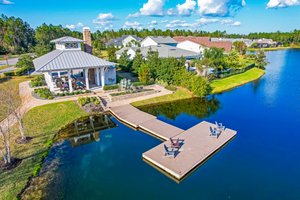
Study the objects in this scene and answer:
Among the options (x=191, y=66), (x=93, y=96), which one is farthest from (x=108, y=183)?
(x=191, y=66)

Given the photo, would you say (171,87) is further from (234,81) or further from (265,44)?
(265,44)

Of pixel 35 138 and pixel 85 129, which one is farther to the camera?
pixel 85 129

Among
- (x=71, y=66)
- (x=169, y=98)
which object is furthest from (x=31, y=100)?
(x=169, y=98)

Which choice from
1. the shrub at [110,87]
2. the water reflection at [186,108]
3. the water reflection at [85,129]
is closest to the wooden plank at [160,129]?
the water reflection at [186,108]

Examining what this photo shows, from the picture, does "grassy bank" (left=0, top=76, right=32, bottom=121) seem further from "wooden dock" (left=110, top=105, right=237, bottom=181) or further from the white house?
the white house

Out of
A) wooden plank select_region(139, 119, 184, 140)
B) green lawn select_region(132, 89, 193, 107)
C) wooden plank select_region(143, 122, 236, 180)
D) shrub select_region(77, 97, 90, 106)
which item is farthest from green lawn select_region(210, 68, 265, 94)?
shrub select_region(77, 97, 90, 106)

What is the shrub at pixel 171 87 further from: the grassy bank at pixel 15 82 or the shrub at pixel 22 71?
the shrub at pixel 22 71
